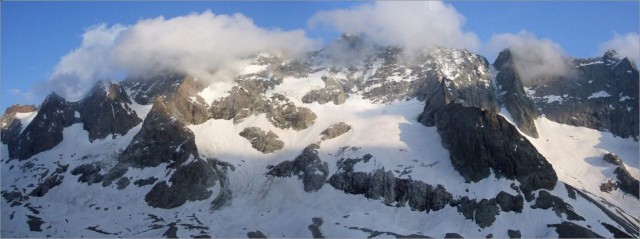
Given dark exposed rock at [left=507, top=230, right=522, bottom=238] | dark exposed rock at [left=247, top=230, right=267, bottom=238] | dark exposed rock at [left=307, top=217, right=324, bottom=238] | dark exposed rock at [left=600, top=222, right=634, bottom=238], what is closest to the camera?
dark exposed rock at [left=600, top=222, right=634, bottom=238]

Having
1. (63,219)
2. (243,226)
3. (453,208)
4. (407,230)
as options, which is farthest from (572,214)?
(63,219)

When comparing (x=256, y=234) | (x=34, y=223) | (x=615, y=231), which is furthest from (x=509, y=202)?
(x=34, y=223)

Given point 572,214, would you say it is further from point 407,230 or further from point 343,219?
point 343,219

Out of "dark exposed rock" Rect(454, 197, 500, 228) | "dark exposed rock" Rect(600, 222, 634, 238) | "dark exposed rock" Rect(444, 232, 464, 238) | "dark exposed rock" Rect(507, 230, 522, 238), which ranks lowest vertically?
"dark exposed rock" Rect(444, 232, 464, 238)

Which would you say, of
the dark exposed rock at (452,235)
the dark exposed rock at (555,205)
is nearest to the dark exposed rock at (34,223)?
the dark exposed rock at (452,235)

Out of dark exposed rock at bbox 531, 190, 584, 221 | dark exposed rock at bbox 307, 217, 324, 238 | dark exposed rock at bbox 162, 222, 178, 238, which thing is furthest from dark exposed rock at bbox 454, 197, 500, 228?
dark exposed rock at bbox 162, 222, 178, 238

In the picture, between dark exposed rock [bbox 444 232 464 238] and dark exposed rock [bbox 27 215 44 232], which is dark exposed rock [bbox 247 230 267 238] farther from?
dark exposed rock [bbox 27 215 44 232]
